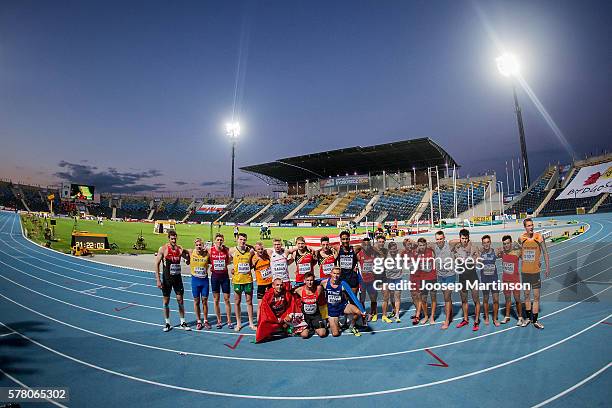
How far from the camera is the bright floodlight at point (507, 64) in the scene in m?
40.3

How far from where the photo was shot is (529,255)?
623cm

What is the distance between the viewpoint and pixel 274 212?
7194 cm

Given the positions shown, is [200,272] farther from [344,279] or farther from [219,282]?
[344,279]

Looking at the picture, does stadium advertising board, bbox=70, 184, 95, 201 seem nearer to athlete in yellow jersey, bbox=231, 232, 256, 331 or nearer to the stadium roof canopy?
the stadium roof canopy

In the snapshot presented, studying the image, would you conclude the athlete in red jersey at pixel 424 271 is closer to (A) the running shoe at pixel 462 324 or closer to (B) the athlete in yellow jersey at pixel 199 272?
(A) the running shoe at pixel 462 324

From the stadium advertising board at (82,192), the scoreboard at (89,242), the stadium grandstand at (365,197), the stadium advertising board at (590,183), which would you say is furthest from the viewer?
the stadium grandstand at (365,197)

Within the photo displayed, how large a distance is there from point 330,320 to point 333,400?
2.24 metres

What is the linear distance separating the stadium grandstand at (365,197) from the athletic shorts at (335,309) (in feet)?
96.4

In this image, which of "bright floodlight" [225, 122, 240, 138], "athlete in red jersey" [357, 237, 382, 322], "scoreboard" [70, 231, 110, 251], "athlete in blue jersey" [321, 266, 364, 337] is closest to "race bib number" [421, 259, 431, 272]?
"athlete in red jersey" [357, 237, 382, 322]

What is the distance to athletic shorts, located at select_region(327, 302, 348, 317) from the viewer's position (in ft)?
20.3

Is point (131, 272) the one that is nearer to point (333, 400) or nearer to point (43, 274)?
point (43, 274)

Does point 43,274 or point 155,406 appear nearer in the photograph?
point 155,406

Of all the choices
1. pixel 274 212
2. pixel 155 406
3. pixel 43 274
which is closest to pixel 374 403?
pixel 155 406

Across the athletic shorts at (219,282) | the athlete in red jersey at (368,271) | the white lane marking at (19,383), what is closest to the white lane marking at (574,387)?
the athlete in red jersey at (368,271)
